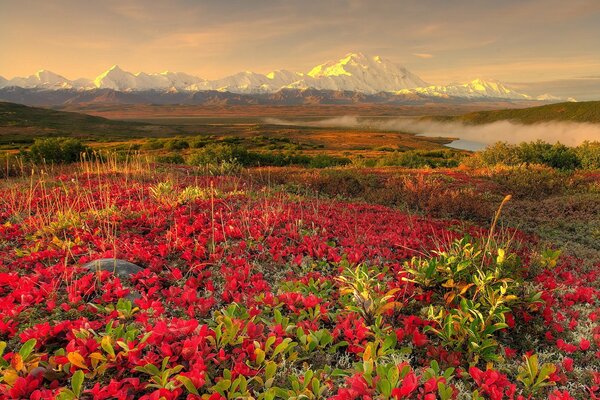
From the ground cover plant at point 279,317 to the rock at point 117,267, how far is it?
0.43ft

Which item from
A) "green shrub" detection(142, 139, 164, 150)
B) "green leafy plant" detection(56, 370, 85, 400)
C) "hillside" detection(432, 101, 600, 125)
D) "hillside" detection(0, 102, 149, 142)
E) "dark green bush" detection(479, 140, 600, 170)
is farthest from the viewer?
"hillside" detection(432, 101, 600, 125)

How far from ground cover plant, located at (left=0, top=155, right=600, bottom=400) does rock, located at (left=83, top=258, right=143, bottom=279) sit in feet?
0.43

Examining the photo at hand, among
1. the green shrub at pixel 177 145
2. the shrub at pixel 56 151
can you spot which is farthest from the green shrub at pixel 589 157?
the green shrub at pixel 177 145

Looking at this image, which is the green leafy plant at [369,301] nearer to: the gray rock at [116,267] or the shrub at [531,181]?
the gray rock at [116,267]

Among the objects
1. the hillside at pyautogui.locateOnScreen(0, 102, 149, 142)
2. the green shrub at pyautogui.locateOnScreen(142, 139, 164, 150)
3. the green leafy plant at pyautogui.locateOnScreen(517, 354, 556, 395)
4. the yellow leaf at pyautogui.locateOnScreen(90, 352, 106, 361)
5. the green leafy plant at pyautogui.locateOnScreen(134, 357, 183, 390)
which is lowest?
the green leafy plant at pyautogui.locateOnScreen(517, 354, 556, 395)

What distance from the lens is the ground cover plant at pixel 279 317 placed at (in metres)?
3.60

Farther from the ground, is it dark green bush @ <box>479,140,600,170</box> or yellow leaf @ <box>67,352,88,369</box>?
dark green bush @ <box>479,140,600,170</box>

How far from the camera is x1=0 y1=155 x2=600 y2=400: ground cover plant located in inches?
142

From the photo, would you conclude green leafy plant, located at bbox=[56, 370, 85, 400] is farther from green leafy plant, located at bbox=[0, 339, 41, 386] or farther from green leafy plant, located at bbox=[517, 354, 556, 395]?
green leafy plant, located at bbox=[517, 354, 556, 395]

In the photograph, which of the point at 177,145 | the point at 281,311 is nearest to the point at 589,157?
the point at 281,311

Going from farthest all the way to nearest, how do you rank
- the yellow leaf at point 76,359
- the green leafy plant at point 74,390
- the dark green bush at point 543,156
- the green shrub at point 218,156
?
the dark green bush at point 543,156, the green shrub at point 218,156, the yellow leaf at point 76,359, the green leafy plant at point 74,390

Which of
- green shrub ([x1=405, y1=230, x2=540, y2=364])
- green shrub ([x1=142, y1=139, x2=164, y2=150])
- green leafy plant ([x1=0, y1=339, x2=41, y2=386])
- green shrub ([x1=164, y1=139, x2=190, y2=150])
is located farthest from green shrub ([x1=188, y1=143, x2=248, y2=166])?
green shrub ([x1=142, y1=139, x2=164, y2=150])

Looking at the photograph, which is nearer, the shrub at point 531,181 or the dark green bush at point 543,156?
the shrub at point 531,181

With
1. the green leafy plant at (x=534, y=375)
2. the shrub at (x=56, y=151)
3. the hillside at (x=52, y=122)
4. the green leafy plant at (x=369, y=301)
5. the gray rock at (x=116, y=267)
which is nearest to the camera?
the green leafy plant at (x=534, y=375)
